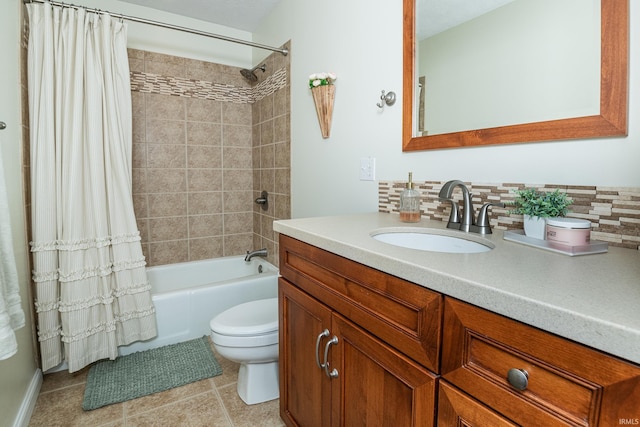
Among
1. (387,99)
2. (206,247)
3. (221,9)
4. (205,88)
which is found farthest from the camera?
(206,247)

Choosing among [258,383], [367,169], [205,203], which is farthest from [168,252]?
[367,169]

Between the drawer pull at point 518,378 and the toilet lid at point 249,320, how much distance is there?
3.90ft

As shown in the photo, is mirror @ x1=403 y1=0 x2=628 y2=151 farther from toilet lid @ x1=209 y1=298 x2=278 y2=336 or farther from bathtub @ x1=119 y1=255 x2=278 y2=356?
bathtub @ x1=119 y1=255 x2=278 y2=356

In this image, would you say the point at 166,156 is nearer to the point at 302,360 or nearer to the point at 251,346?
the point at 251,346

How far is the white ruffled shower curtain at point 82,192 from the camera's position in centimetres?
170

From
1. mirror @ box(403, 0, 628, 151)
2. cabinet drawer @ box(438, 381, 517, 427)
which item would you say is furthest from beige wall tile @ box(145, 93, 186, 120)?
cabinet drawer @ box(438, 381, 517, 427)

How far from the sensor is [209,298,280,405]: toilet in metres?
1.52

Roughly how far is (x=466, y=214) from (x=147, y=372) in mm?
1874

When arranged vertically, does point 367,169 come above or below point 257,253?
above

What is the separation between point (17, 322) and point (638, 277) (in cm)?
159

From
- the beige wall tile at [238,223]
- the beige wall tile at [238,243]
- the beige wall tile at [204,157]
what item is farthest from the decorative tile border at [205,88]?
the beige wall tile at [238,243]

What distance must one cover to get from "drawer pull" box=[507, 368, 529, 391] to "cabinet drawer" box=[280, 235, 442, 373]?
142mm

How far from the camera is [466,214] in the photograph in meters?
1.07

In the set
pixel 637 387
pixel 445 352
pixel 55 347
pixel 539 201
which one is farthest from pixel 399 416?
pixel 55 347
